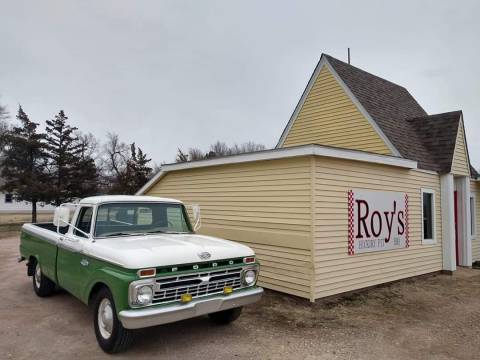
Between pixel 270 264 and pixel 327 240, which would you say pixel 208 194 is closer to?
pixel 270 264

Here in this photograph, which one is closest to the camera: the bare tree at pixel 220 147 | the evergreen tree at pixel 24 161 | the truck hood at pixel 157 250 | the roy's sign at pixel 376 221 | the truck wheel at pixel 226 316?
the truck hood at pixel 157 250

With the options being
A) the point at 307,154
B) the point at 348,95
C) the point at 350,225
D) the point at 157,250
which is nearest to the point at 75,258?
→ the point at 157,250

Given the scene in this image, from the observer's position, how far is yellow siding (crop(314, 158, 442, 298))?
7.07 m

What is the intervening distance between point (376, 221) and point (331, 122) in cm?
486

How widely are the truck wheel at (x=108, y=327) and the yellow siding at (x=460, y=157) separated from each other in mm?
10090

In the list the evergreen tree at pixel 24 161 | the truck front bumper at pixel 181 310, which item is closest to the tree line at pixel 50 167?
the evergreen tree at pixel 24 161

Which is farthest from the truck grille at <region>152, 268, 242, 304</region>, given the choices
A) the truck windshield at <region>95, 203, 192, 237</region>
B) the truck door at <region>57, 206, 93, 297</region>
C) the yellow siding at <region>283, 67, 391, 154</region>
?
the yellow siding at <region>283, 67, 391, 154</region>

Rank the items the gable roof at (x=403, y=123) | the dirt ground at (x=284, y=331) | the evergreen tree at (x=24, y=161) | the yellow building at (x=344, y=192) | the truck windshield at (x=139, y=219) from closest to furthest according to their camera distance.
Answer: the dirt ground at (x=284, y=331), the truck windshield at (x=139, y=219), the yellow building at (x=344, y=192), the gable roof at (x=403, y=123), the evergreen tree at (x=24, y=161)

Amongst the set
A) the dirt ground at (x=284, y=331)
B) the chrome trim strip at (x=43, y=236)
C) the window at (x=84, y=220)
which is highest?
the window at (x=84, y=220)

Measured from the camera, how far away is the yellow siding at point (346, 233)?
7070 millimetres

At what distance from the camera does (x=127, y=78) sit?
57.7 feet

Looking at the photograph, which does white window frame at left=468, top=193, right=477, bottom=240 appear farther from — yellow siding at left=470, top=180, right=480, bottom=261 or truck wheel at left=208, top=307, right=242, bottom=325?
truck wheel at left=208, top=307, right=242, bottom=325

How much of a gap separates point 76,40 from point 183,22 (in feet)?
12.5

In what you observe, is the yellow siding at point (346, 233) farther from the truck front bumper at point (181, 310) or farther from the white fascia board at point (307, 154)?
the truck front bumper at point (181, 310)
